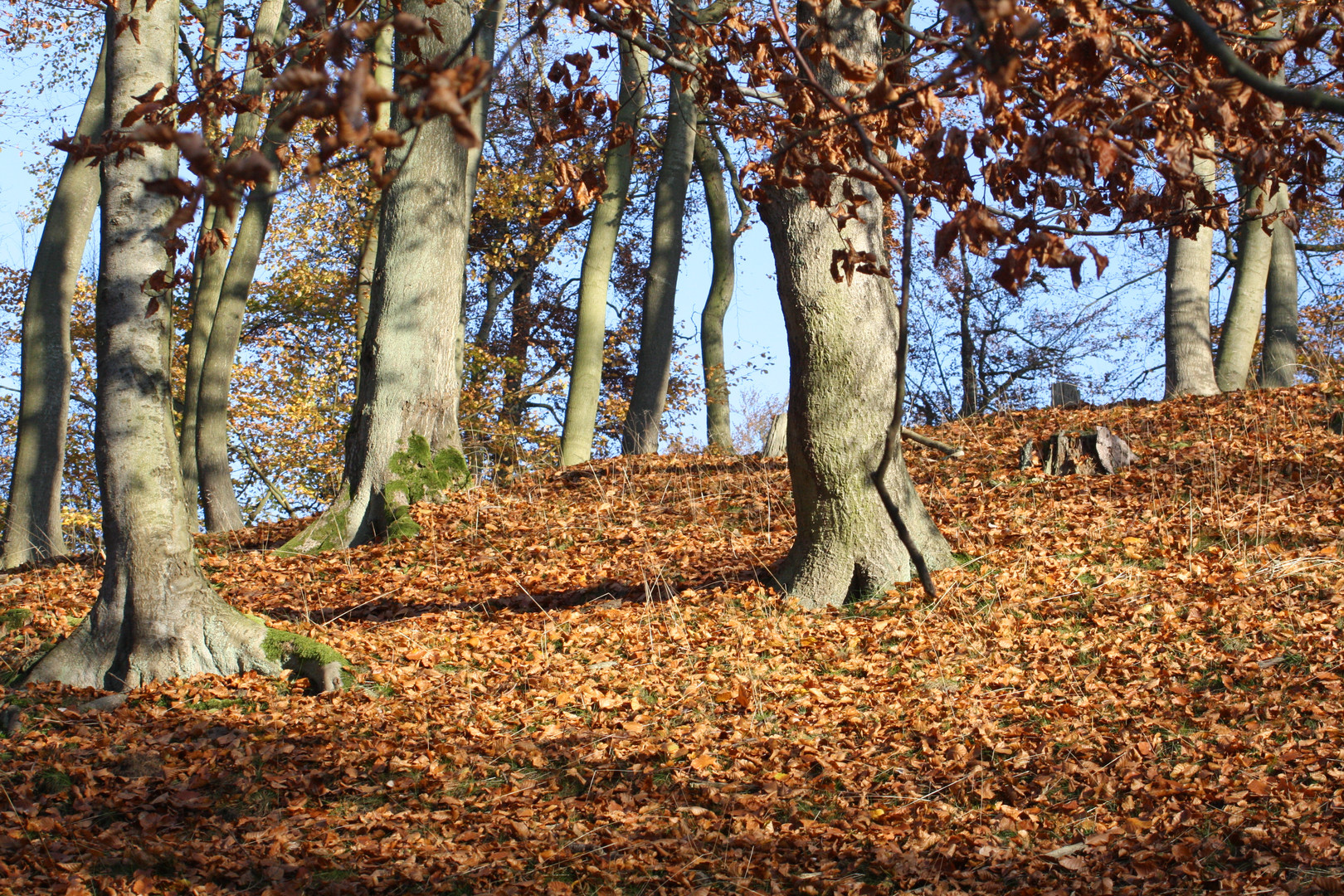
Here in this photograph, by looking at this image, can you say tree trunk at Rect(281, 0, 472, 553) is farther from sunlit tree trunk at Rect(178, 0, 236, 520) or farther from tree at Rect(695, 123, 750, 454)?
tree at Rect(695, 123, 750, 454)

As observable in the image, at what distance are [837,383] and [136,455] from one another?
389 cm

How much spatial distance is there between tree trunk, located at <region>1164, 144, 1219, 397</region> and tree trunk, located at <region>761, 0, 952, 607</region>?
237 inches

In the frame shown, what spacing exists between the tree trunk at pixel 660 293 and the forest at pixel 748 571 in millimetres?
3711

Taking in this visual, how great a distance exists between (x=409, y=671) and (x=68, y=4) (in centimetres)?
1252

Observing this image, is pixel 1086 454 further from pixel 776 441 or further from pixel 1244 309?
pixel 1244 309

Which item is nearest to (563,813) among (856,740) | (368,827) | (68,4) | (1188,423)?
(368,827)

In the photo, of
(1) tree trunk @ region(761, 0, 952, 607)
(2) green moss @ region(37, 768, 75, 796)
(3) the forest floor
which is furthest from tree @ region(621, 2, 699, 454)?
(2) green moss @ region(37, 768, 75, 796)

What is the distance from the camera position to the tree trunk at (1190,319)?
34.4ft

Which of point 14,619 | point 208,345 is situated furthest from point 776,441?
point 208,345

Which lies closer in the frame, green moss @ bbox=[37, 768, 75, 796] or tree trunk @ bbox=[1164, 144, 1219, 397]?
green moss @ bbox=[37, 768, 75, 796]

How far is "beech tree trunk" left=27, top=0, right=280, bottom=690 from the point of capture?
4.93 m

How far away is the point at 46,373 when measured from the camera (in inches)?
402

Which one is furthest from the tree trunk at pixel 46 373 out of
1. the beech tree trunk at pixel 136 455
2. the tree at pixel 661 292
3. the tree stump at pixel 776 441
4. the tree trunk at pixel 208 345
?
the tree stump at pixel 776 441

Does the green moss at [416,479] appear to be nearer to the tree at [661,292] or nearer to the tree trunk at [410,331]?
the tree trunk at [410,331]
